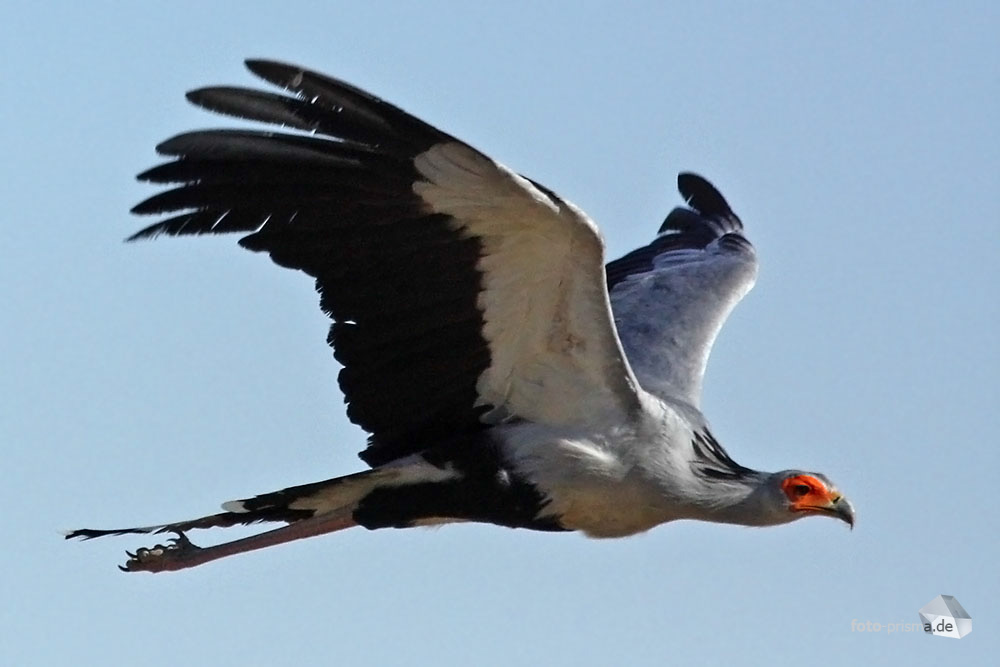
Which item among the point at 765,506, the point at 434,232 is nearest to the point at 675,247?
the point at 765,506

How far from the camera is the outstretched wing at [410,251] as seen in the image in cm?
1080

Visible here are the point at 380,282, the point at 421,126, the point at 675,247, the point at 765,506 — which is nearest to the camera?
the point at 421,126

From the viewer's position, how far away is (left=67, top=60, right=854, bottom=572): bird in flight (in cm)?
1090

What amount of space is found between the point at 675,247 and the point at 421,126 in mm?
5937

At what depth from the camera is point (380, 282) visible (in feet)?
37.7

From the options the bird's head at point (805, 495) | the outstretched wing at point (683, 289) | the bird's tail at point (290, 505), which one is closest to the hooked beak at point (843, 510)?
the bird's head at point (805, 495)

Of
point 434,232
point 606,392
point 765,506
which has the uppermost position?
point 434,232

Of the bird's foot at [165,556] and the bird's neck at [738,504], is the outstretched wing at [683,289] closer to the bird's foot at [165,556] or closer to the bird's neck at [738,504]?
the bird's neck at [738,504]

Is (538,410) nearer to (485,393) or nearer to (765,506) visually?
(485,393)

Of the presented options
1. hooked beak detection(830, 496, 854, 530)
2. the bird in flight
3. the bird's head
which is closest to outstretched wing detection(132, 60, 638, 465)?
the bird in flight

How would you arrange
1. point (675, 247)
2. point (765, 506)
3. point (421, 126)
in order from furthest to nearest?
point (675, 247) → point (765, 506) → point (421, 126)

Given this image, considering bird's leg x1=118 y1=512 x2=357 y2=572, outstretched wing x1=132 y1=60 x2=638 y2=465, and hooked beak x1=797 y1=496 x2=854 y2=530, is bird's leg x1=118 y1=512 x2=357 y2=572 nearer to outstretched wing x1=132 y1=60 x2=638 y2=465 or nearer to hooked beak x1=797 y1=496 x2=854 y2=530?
outstretched wing x1=132 y1=60 x2=638 y2=465

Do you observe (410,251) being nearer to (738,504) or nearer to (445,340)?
(445,340)

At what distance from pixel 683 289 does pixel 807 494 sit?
9.54ft
